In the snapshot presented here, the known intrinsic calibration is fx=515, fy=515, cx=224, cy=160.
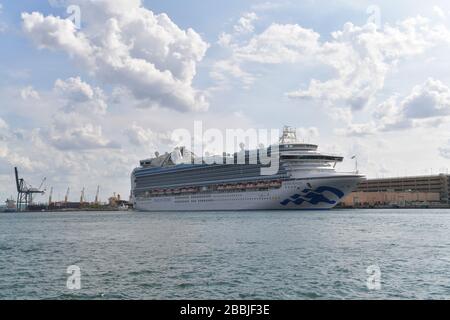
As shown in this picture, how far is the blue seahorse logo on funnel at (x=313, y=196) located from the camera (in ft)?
343

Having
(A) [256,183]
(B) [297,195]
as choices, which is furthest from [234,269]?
(A) [256,183]

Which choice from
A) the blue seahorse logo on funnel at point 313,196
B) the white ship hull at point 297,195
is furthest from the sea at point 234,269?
the blue seahorse logo on funnel at point 313,196

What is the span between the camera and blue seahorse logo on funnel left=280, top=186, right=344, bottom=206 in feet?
343

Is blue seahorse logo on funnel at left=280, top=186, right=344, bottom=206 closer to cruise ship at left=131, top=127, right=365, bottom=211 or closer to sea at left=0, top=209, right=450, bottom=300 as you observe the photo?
cruise ship at left=131, top=127, right=365, bottom=211

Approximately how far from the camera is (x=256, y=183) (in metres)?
115

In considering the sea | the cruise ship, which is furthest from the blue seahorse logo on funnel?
the sea

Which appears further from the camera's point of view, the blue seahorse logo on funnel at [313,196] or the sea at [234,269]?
the blue seahorse logo on funnel at [313,196]

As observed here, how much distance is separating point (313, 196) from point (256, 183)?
14705 mm

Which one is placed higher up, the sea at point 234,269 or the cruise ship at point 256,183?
the cruise ship at point 256,183

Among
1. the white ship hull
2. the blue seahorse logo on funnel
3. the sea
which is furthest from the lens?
the blue seahorse logo on funnel

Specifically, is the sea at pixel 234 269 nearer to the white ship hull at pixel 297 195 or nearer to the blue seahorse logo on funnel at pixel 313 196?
the white ship hull at pixel 297 195
